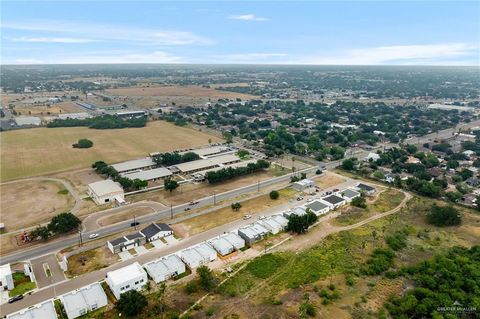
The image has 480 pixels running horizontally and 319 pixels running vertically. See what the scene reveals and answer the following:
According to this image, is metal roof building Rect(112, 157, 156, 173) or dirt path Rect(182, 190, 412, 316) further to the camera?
metal roof building Rect(112, 157, 156, 173)

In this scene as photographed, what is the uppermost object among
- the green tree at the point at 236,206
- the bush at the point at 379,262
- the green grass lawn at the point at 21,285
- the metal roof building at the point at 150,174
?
the metal roof building at the point at 150,174

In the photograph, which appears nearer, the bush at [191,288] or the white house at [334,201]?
the bush at [191,288]

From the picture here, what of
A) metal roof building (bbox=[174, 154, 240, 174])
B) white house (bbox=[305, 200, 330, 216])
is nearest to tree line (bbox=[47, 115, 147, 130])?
metal roof building (bbox=[174, 154, 240, 174])

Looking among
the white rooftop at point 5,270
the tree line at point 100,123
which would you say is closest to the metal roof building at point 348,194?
the white rooftop at point 5,270

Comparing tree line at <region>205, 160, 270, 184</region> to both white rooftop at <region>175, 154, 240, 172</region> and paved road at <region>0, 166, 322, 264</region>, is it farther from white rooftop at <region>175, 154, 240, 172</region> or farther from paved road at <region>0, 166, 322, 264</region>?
white rooftop at <region>175, 154, 240, 172</region>

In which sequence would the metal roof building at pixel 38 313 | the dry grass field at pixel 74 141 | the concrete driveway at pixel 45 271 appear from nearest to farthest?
the metal roof building at pixel 38 313 → the concrete driveway at pixel 45 271 → the dry grass field at pixel 74 141

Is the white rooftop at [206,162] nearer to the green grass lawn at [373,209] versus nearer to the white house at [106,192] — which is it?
the white house at [106,192]
